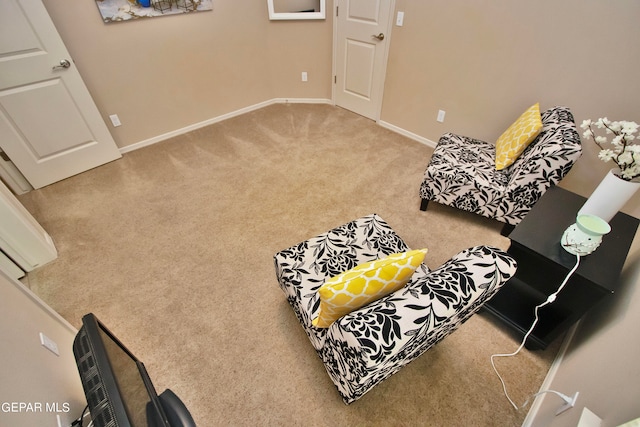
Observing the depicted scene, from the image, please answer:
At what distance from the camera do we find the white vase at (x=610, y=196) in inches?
46.4

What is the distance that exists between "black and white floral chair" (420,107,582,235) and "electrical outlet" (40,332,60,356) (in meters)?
2.21

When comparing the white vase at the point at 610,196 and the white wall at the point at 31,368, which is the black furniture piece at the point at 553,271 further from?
the white wall at the point at 31,368

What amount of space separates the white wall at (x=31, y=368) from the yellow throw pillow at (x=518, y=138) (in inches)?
101

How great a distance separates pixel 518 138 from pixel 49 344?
272 centimetres

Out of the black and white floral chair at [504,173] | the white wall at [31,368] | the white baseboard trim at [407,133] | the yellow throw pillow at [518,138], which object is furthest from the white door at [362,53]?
the white wall at [31,368]

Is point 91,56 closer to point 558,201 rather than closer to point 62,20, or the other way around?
point 62,20

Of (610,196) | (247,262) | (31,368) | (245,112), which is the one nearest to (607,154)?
(610,196)

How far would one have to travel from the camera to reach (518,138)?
189 centimetres

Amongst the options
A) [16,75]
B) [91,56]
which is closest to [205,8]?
[91,56]

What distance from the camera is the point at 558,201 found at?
1494 millimetres

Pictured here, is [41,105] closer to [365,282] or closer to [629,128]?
[365,282]

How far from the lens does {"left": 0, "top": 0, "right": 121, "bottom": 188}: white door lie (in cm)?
204

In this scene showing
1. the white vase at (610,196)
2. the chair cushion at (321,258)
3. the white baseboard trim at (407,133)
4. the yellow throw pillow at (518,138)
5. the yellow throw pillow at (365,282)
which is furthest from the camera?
the white baseboard trim at (407,133)

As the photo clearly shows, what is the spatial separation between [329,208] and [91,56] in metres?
2.45
